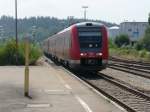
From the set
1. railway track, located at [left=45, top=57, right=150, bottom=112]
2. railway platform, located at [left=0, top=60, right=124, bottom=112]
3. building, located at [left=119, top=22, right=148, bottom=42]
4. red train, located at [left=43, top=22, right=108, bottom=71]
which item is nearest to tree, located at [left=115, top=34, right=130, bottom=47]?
building, located at [left=119, top=22, right=148, bottom=42]

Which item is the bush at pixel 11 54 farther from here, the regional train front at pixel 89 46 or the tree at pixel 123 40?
the tree at pixel 123 40

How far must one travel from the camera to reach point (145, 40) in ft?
347

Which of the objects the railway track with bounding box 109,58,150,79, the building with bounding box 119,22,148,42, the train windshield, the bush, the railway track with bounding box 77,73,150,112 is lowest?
the railway track with bounding box 77,73,150,112

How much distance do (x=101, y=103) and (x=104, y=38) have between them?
14684 mm

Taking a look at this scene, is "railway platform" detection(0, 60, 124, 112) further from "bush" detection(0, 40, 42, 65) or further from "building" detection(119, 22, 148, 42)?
"building" detection(119, 22, 148, 42)

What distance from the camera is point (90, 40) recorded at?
101 feet

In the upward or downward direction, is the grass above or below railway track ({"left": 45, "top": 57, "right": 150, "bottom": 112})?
above

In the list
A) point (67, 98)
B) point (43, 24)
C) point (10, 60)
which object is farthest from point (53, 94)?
point (43, 24)

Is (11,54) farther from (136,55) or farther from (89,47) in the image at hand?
Answer: (136,55)

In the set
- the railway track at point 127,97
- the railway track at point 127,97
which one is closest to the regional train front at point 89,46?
the railway track at point 127,97

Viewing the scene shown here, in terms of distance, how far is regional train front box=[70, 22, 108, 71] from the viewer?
30.3 meters

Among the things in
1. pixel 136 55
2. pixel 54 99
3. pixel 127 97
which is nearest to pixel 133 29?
pixel 136 55

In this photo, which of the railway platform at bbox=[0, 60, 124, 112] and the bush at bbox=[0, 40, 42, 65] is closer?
the railway platform at bbox=[0, 60, 124, 112]

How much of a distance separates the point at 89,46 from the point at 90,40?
34 centimetres
